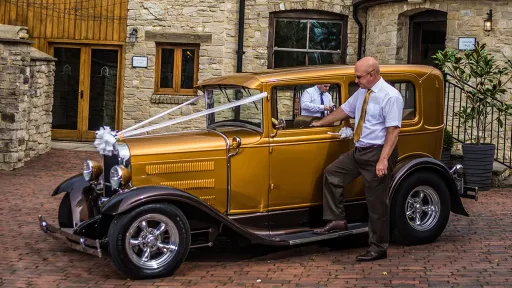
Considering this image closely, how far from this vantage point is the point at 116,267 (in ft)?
24.7

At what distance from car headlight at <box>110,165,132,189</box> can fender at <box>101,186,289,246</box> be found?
0.45 ft

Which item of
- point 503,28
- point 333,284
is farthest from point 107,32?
point 333,284

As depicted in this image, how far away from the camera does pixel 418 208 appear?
9023 millimetres

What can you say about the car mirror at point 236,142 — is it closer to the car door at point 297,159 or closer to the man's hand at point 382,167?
the car door at point 297,159

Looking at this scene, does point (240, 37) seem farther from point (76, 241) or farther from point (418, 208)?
point (76, 241)

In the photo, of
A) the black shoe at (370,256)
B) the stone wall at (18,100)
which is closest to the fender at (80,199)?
the black shoe at (370,256)

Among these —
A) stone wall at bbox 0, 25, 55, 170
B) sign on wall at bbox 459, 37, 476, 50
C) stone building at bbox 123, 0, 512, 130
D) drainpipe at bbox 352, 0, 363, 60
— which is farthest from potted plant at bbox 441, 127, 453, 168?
stone wall at bbox 0, 25, 55, 170

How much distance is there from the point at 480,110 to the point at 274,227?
6.47m

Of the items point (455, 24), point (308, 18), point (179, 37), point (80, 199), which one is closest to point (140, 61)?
point (179, 37)

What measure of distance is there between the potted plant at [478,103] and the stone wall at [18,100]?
6739mm

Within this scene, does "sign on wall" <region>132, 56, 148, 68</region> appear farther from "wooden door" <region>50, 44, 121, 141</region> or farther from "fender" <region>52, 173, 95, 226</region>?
"fender" <region>52, 173, 95, 226</region>

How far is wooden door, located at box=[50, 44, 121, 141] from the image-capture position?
19.4 m

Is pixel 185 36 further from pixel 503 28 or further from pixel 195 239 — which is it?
pixel 195 239

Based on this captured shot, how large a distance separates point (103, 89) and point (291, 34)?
4118mm
